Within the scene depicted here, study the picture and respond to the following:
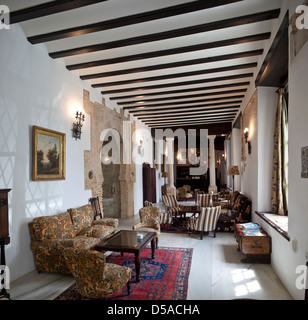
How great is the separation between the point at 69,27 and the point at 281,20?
10.1 ft

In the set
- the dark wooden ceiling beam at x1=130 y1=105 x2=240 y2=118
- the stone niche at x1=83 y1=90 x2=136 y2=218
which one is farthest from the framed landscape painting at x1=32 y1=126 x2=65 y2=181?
the dark wooden ceiling beam at x1=130 y1=105 x2=240 y2=118

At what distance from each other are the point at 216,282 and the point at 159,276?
843 millimetres

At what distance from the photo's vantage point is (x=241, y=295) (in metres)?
2.89

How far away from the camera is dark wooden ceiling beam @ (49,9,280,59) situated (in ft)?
10.3

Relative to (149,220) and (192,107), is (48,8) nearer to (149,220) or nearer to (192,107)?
(149,220)

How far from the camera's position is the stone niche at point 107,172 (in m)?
5.72

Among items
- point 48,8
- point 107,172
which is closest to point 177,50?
point 48,8

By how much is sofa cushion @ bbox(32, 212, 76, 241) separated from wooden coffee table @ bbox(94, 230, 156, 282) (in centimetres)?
80

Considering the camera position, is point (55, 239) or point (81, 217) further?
point (81, 217)

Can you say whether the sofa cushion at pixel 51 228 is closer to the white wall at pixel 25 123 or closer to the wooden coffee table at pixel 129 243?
the white wall at pixel 25 123

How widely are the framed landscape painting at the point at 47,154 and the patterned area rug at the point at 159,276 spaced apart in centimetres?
192

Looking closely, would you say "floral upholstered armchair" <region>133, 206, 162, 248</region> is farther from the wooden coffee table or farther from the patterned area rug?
the wooden coffee table

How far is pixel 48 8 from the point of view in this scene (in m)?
2.95

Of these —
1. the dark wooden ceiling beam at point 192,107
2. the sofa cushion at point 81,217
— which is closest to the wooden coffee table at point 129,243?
the sofa cushion at point 81,217
